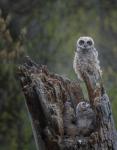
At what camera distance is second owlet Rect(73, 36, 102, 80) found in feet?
30.5

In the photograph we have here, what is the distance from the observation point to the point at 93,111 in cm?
803

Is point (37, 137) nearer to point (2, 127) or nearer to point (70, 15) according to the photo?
point (2, 127)

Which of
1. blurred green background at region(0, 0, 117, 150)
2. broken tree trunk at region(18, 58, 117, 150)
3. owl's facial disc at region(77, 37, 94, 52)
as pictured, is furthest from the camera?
blurred green background at region(0, 0, 117, 150)

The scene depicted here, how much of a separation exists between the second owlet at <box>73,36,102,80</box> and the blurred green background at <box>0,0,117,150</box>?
363 centimetres

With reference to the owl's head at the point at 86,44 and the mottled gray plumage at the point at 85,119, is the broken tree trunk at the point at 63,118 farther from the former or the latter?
the owl's head at the point at 86,44

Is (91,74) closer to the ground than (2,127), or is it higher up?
higher up

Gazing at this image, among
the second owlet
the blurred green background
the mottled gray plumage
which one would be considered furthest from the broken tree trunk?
the blurred green background

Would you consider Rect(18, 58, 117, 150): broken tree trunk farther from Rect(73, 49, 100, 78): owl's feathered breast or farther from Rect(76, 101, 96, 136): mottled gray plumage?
Rect(73, 49, 100, 78): owl's feathered breast

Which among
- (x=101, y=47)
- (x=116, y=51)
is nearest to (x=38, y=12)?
(x=116, y=51)

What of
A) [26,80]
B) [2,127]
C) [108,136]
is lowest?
[2,127]

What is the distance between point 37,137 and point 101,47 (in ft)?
48.1

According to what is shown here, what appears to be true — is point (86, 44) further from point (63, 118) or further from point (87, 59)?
point (63, 118)

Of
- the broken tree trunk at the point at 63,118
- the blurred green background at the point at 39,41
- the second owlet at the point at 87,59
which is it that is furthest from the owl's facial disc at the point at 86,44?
the blurred green background at the point at 39,41

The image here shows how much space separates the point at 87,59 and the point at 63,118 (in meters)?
1.42
